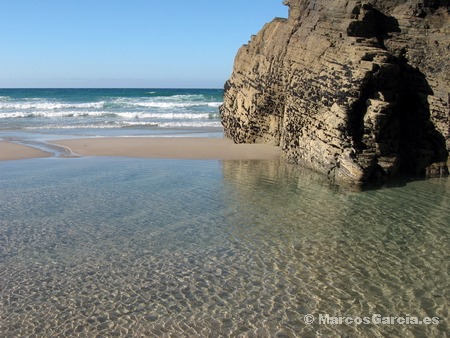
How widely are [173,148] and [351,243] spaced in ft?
31.8

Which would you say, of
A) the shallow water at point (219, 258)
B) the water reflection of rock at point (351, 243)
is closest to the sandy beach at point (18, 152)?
the shallow water at point (219, 258)

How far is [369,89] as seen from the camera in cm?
1007

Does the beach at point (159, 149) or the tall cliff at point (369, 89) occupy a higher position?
the tall cliff at point (369, 89)

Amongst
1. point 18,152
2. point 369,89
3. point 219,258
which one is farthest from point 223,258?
point 18,152

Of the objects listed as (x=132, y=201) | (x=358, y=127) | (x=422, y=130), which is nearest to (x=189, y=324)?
(x=132, y=201)

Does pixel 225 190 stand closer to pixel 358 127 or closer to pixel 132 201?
pixel 132 201

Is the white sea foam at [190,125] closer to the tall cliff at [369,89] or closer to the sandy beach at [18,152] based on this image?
the sandy beach at [18,152]

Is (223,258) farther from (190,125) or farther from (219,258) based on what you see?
(190,125)

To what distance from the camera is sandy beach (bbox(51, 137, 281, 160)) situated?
13.9 meters

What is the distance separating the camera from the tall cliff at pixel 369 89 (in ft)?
32.6

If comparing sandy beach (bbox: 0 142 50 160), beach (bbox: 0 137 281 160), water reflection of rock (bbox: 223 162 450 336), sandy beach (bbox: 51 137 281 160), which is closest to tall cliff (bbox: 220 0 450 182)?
water reflection of rock (bbox: 223 162 450 336)

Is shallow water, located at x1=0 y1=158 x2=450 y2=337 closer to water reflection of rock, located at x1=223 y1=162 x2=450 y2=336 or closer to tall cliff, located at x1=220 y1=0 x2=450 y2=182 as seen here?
water reflection of rock, located at x1=223 y1=162 x2=450 y2=336

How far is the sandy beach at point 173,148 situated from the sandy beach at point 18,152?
1084 millimetres

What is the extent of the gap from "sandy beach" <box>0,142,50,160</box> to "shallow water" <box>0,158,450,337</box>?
4.58 metres
